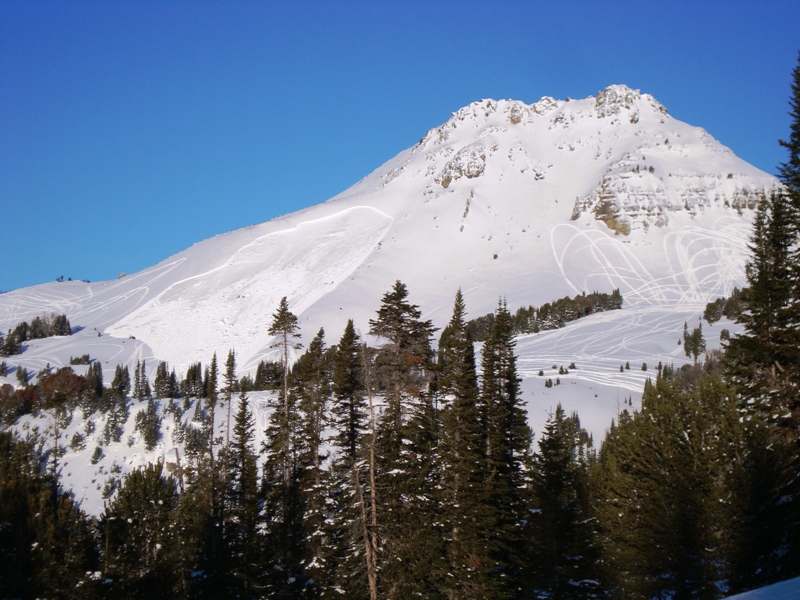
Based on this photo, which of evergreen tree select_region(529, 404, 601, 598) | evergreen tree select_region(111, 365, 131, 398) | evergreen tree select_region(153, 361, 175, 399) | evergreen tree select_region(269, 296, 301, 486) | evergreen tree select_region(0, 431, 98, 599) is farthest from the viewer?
evergreen tree select_region(153, 361, 175, 399)

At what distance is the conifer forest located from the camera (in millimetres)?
24672

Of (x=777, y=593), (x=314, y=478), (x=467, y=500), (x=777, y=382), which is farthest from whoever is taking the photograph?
(x=314, y=478)

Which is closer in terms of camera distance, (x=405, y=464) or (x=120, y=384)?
(x=405, y=464)

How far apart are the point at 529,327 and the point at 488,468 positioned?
5586 inches

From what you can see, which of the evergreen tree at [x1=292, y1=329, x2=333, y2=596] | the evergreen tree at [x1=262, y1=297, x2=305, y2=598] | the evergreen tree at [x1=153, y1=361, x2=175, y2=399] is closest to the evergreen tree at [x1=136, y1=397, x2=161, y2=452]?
the evergreen tree at [x1=153, y1=361, x2=175, y2=399]

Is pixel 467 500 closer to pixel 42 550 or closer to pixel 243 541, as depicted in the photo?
pixel 243 541

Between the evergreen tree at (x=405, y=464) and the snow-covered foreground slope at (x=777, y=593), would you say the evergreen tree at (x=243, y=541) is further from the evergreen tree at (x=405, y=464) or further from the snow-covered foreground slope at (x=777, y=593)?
the snow-covered foreground slope at (x=777, y=593)

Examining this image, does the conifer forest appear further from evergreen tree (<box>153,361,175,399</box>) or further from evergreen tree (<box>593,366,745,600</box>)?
evergreen tree (<box>153,361,175,399</box>)

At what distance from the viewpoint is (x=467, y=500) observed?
27.3 m

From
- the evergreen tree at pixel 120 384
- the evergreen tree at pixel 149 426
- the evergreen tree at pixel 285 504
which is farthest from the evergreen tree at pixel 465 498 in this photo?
the evergreen tree at pixel 120 384

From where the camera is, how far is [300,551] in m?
37.7

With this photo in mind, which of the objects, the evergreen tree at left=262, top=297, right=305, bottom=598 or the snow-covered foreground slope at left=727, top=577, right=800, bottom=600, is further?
the evergreen tree at left=262, top=297, right=305, bottom=598

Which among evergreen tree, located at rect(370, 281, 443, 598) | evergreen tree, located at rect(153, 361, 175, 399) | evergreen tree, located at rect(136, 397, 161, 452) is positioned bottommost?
evergreen tree, located at rect(136, 397, 161, 452)

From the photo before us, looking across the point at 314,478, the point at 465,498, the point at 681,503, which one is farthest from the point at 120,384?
the point at 681,503
